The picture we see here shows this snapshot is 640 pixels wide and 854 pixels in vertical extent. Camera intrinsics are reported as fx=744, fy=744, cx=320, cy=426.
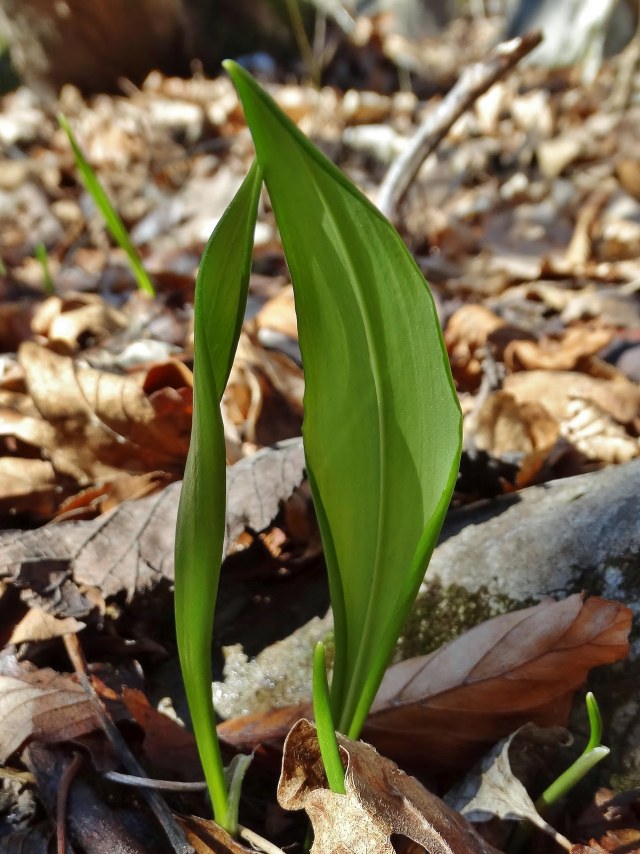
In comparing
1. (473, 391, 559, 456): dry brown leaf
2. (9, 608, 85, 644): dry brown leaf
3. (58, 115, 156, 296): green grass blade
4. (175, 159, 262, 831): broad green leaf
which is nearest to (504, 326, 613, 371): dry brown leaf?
(473, 391, 559, 456): dry brown leaf

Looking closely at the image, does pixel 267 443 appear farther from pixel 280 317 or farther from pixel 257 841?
pixel 257 841

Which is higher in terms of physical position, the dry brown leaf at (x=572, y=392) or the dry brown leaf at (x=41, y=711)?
the dry brown leaf at (x=41, y=711)

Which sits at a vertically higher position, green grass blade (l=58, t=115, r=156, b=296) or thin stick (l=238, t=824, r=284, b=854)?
green grass blade (l=58, t=115, r=156, b=296)

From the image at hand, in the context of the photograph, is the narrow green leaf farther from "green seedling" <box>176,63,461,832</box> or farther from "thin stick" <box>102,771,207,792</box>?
"thin stick" <box>102,771,207,792</box>

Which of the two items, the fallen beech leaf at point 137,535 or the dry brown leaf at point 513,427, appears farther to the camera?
the dry brown leaf at point 513,427

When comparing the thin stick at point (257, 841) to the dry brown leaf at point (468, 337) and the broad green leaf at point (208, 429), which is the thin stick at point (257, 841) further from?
Result: the dry brown leaf at point (468, 337)

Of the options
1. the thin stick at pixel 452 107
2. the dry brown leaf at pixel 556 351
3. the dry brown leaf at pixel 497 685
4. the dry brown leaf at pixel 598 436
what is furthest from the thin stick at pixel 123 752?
the thin stick at pixel 452 107

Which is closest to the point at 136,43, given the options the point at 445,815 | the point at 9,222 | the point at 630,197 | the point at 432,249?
the point at 9,222

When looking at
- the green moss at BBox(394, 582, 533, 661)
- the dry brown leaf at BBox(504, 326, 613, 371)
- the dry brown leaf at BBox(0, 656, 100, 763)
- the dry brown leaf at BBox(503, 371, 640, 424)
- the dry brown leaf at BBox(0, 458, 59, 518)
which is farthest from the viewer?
the dry brown leaf at BBox(504, 326, 613, 371)

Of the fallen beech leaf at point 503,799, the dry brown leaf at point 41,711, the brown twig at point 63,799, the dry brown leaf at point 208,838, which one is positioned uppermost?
the dry brown leaf at point 41,711
